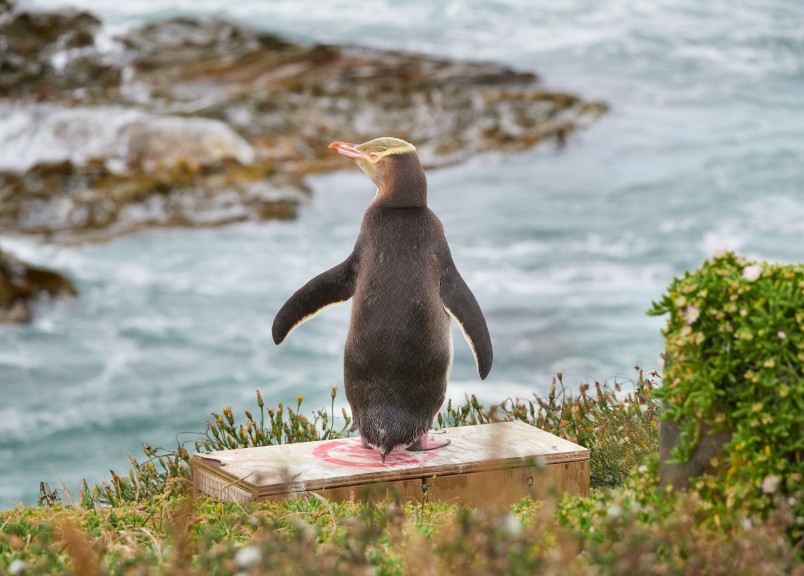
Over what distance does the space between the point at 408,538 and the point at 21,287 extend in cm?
1475

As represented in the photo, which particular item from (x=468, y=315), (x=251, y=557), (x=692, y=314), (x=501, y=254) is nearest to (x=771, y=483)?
(x=692, y=314)

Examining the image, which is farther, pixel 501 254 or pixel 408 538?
pixel 501 254

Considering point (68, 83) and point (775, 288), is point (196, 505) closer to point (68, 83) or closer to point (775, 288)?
point (775, 288)

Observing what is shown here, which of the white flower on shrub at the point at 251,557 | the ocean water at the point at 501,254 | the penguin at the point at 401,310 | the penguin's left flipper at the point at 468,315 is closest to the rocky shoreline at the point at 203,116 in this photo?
the ocean water at the point at 501,254

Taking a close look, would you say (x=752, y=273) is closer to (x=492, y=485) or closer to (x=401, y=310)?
(x=401, y=310)

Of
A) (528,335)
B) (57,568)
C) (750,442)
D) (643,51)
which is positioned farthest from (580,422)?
(643,51)

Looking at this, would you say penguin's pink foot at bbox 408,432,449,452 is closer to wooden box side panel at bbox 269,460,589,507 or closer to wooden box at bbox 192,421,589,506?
wooden box at bbox 192,421,589,506

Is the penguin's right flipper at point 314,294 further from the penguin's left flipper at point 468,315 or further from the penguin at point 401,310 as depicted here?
the penguin's left flipper at point 468,315

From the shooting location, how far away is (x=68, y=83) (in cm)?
2939

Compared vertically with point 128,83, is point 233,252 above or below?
below

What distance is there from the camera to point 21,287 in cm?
1780

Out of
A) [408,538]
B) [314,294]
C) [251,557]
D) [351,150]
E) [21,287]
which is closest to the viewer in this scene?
[251,557]

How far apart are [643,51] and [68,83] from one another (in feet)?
46.2

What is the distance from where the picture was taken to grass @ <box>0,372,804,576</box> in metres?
3.62
